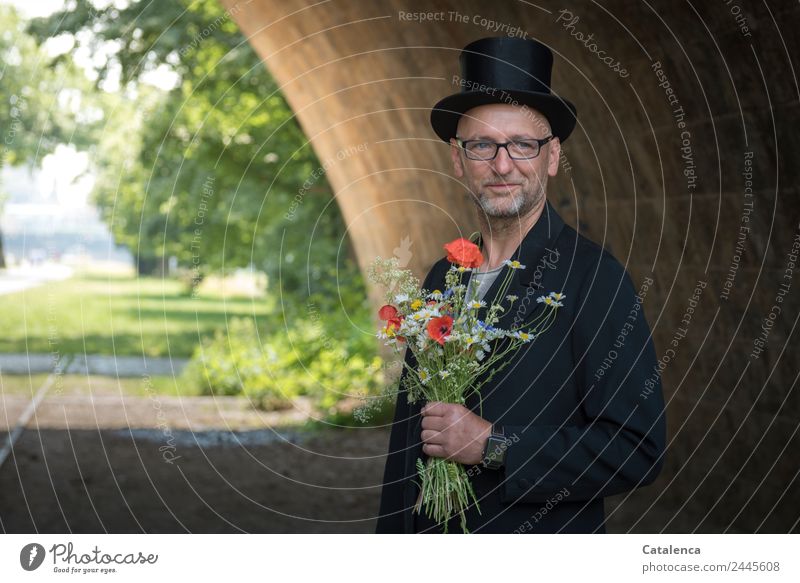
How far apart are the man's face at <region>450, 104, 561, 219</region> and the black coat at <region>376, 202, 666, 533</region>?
110mm

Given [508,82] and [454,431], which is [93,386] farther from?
[454,431]

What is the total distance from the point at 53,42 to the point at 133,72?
1.07 metres

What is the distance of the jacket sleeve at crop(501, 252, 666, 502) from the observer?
2672 millimetres

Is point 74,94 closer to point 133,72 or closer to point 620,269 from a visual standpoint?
point 133,72

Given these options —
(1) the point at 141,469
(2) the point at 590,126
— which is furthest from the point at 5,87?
(2) the point at 590,126

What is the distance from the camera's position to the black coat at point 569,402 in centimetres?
268

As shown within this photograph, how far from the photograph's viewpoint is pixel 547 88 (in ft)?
10.5

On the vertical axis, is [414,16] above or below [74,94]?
below

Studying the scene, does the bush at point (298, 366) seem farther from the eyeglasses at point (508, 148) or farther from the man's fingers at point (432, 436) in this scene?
the man's fingers at point (432, 436)

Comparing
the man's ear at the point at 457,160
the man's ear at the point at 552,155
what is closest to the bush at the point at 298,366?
the man's ear at the point at 457,160

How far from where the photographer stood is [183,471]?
9844 millimetres

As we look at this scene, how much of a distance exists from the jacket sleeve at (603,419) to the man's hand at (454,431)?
0.28ft

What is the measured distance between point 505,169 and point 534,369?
23.5 inches
